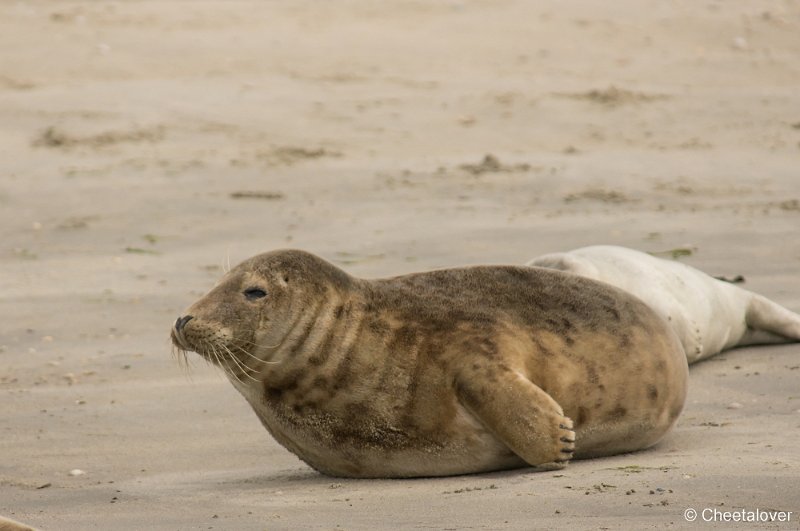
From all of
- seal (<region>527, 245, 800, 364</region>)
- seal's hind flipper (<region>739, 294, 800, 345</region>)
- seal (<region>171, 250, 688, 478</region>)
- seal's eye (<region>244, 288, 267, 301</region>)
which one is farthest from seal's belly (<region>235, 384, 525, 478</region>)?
seal's hind flipper (<region>739, 294, 800, 345</region>)

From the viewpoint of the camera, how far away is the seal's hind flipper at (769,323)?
6.48m

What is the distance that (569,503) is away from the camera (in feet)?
12.4

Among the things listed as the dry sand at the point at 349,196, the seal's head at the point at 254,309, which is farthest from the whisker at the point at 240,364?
the dry sand at the point at 349,196

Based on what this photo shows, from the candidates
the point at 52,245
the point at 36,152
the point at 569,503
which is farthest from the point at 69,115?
the point at 569,503

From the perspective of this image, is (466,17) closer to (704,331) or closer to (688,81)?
(688,81)

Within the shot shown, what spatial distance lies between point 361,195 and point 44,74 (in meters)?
3.72

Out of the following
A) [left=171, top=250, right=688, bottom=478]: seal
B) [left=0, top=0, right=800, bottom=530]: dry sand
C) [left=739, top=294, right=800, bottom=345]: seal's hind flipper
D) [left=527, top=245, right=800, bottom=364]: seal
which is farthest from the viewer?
[left=739, top=294, right=800, bottom=345]: seal's hind flipper

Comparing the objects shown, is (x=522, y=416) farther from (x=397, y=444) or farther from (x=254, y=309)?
(x=254, y=309)

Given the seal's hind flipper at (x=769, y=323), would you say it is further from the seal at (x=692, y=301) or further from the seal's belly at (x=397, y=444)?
the seal's belly at (x=397, y=444)

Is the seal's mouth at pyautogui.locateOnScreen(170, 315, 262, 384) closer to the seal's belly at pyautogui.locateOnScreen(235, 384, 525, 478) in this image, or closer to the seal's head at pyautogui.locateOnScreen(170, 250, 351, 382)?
the seal's head at pyautogui.locateOnScreen(170, 250, 351, 382)

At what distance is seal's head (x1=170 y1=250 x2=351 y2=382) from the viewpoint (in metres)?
4.47

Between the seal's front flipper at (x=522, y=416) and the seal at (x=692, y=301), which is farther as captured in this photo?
the seal at (x=692, y=301)

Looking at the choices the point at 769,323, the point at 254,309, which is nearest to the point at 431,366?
the point at 254,309

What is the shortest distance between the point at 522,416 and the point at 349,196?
5441 mm
